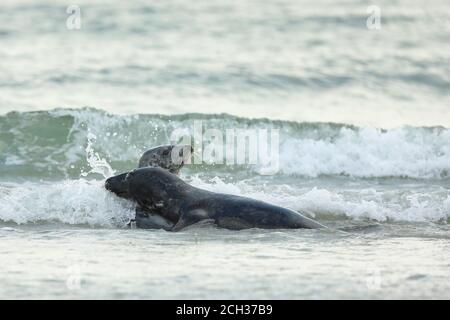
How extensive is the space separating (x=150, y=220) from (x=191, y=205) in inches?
18.5

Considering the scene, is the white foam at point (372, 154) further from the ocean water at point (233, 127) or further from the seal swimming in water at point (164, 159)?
the seal swimming in water at point (164, 159)

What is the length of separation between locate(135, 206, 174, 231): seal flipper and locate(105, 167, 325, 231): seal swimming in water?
0.07 feet

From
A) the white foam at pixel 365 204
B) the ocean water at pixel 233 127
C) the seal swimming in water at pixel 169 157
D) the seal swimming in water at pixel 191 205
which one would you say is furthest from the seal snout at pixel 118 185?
the white foam at pixel 365 204

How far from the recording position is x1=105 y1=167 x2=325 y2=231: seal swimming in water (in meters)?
9.95

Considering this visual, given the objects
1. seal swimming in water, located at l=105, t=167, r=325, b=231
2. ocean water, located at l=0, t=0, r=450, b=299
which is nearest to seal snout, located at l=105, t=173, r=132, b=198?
seal swimming in water, located at l=105, t=167, r=325, b=231

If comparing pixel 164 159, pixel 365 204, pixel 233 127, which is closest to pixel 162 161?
pixel 164 159

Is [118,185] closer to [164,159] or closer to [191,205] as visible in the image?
[164,159]

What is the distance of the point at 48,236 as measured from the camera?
9.86 metres

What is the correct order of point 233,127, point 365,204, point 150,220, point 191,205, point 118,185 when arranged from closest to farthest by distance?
point 191,205, point 150,220, point 118,185, point 365,204, point 233,127

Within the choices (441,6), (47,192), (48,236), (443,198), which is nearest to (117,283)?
(48,236)

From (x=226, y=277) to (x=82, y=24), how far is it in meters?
15.3

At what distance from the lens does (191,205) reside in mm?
10242

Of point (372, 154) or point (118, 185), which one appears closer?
point (118, 185)
